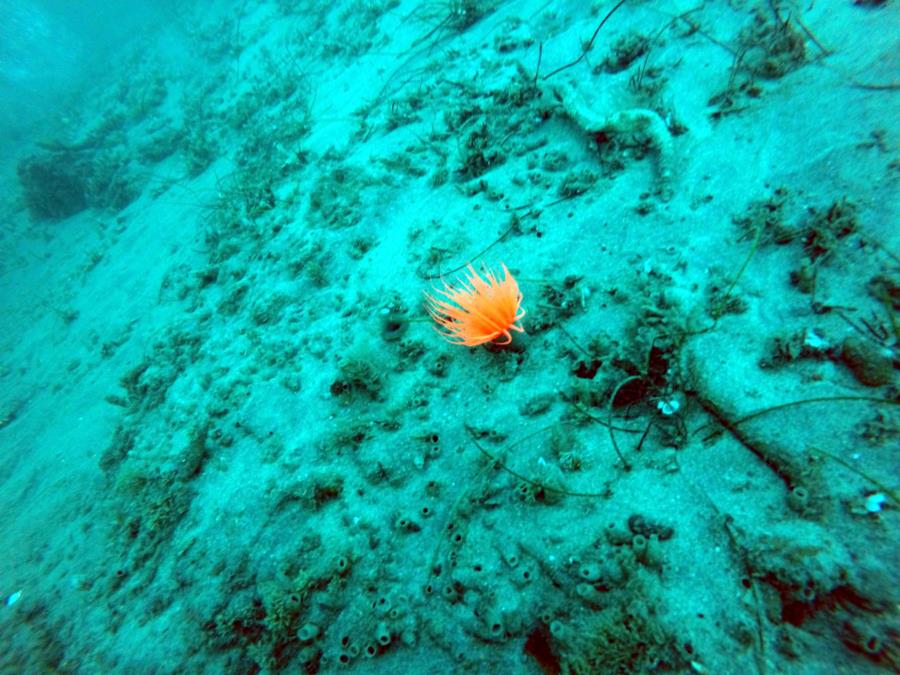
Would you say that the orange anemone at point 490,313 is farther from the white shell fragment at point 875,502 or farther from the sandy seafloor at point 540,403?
A: the white shell fragment at point 875,502

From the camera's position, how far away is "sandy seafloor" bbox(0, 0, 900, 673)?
192 centimetres

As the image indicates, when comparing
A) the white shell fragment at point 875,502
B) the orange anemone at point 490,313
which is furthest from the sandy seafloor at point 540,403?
the orange anemone at point 490,313

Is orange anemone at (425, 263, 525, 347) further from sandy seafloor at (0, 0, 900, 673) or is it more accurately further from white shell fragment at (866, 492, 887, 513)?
white shell fragment at (866, 492, 887, 513)

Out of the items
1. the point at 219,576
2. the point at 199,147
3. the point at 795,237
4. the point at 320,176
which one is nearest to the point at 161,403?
the point at 219,576

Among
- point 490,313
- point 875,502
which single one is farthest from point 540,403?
point 875,502

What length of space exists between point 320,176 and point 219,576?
201 inches

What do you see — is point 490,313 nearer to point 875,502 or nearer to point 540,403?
point 540,403

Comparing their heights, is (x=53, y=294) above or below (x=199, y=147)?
below

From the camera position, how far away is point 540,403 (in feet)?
9.02

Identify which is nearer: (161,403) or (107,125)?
(161,403)

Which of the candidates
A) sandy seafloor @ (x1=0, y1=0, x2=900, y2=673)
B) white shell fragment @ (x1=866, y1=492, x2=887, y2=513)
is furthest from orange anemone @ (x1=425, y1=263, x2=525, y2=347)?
white shell fragment @ (x1=866, y1=492, x2=887, y2=513)

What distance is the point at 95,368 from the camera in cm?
626

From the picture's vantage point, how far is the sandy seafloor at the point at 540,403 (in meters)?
1.92

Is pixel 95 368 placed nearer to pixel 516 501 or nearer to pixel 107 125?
pixel 516 501
